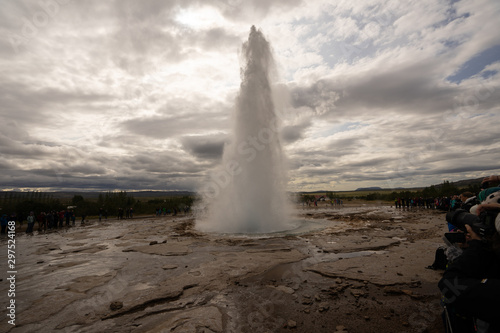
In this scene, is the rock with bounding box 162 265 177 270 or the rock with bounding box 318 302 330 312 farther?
the rock with bounding box 162 265 177 270

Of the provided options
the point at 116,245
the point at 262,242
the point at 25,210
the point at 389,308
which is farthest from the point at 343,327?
the point at 25,210

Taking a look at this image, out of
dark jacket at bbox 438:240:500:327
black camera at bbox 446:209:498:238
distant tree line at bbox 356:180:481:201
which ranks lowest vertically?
distant tree line at bbox 356:180:481:201

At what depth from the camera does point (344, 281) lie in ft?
19.0

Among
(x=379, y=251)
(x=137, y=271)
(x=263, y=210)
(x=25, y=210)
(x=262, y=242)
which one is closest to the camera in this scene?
(x=137, y=271)

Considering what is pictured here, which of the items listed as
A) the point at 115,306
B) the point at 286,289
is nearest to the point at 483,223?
the point at 286,289

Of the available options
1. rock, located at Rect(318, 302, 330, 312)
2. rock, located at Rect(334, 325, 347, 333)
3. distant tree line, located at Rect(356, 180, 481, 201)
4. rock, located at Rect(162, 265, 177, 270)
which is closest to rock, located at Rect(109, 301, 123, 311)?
rock, located at Rect(162, 265, 177, 270)

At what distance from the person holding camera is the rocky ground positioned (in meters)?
2.37

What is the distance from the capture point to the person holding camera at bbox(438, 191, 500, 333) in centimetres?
170

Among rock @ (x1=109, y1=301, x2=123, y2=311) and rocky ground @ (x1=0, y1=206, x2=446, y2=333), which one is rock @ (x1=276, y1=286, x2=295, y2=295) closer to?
rocky ground @ (x1=0, y1=206, x2=446, y2=333)

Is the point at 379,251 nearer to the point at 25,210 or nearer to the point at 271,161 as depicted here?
the point at 271,161

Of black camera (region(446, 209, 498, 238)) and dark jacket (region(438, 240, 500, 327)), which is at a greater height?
black camera (region(446, 209, 498, 238))

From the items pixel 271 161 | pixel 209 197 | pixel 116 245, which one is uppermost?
pixel 271 161

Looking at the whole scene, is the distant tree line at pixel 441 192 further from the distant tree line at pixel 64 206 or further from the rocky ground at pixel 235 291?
the distant tree line at pixel 64 206

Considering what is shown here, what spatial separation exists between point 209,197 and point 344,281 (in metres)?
17.6
